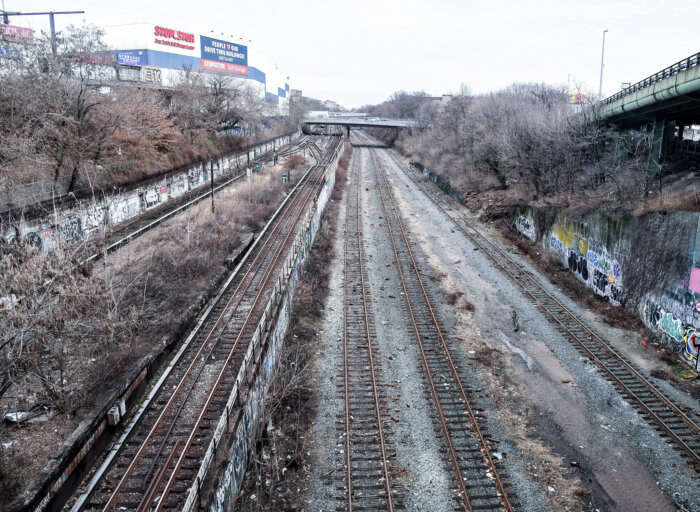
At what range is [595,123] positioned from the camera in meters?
26.7

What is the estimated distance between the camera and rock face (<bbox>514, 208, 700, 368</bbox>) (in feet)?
47.6

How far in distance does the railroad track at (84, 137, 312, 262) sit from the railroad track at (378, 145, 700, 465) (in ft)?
53.6

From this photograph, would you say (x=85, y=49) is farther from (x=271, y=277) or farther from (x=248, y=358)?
(x=248, y=358)

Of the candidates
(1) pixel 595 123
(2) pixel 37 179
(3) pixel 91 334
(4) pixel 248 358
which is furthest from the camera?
(1) pixel 595 123

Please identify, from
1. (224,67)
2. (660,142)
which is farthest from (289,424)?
(224,67)

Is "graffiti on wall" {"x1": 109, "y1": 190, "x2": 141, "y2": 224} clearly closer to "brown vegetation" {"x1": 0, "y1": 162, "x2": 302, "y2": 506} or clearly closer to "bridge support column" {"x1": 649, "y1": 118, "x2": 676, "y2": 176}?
"brown vegetation" {"x1": 0, "y1": 162, "x2": 302, "y2": 506}

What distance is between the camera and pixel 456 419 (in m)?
12.0

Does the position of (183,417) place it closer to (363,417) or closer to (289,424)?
(289,424)

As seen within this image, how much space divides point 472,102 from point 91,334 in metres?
53.5

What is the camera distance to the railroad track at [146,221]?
849 inches

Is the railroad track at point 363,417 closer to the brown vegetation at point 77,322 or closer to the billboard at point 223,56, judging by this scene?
the brown vegetation at point 77,322

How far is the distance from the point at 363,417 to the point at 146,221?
21.4 meters

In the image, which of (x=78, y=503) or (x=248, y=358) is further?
(x=248, y=358)

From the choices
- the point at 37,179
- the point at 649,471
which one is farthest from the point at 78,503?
the point at 37,179
